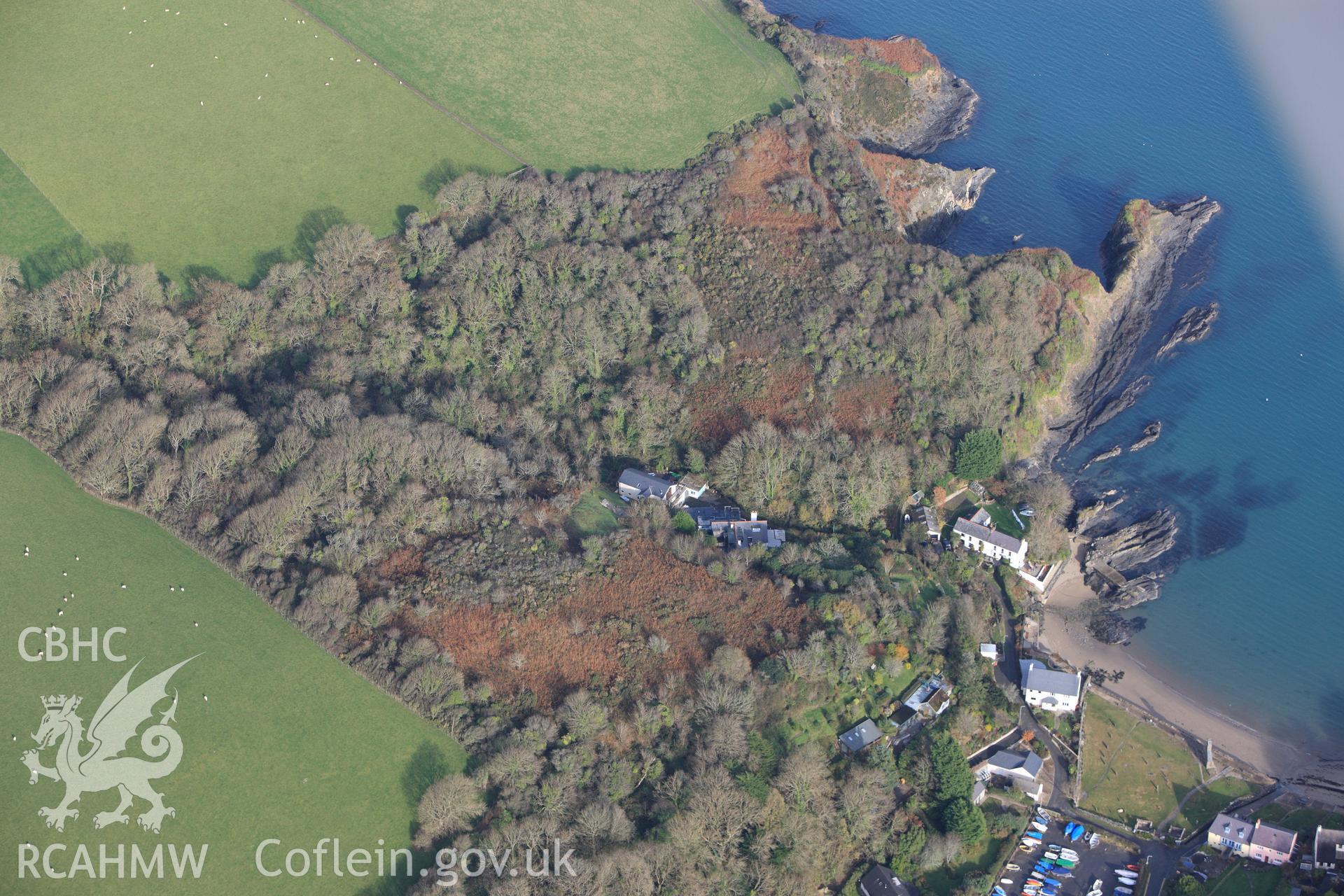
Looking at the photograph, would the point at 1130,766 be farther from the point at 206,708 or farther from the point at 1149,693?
the point at 206,708

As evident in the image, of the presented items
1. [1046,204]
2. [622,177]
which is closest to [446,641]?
[622,177]

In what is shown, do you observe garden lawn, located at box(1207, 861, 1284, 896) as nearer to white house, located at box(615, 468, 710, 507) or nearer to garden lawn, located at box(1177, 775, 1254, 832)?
garden lawn, located at box(1177, 775, 1254, 832)

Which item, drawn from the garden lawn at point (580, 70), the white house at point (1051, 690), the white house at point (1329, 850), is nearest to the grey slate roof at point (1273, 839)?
the white house at point (1329, 850)

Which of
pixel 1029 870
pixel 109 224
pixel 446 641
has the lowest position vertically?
pixel 1029 870

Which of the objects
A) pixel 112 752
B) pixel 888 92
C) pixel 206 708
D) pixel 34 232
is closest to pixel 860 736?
pixel 206 708

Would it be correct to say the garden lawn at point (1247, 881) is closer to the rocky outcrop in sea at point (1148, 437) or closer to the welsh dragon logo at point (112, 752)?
the rocky outcrop in sea at point (1148, 437)

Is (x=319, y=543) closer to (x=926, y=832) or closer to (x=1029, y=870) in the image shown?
(x=926, y=832)
